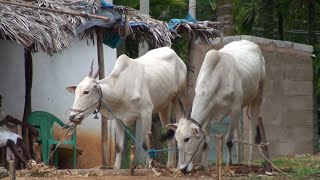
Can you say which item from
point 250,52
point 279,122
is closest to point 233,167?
point 250,52

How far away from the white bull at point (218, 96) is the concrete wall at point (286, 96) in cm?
291

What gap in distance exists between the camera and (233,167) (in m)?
11.4

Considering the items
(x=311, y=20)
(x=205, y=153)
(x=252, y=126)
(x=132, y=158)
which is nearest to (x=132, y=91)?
(x=205, y=153)

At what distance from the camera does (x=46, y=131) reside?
13.2m

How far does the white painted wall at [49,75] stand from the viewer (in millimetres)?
14016

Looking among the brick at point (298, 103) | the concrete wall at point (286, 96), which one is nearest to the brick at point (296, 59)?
the concrete wall at point (286, 96)

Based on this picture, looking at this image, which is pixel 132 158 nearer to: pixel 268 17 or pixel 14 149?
pixel 14 149

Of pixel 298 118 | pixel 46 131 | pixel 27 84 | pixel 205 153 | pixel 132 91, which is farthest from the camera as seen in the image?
pixel 298 118

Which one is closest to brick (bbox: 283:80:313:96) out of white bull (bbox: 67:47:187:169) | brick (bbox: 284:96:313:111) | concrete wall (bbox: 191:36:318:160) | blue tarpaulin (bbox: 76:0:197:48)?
concrete wall (bbox: 191:36:318:160)

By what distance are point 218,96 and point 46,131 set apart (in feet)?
10.2

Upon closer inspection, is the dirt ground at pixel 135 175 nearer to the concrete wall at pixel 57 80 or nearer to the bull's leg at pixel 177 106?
the bull's leg at pixel 177 106

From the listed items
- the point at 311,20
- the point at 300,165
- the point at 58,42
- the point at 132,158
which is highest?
the point at 311,20

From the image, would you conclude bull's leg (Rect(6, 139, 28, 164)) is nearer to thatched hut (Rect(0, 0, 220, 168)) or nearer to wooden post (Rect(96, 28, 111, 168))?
thatched hut (Rect(0, 0, 220, 168))

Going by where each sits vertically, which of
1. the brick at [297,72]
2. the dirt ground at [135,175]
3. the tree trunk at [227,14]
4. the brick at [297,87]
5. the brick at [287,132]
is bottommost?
the dirt ground at [135,175]
